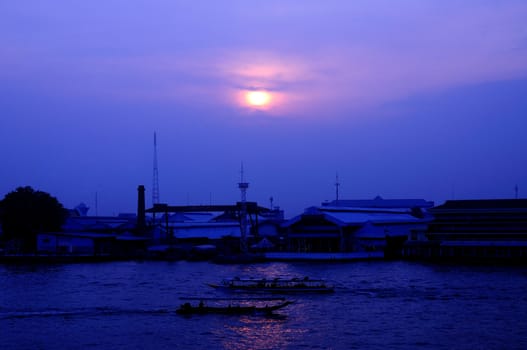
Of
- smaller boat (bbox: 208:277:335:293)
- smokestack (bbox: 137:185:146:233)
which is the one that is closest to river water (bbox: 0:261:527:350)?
smaller boat (bbox: 208:277:335:293)

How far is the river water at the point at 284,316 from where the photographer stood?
74.0 ft

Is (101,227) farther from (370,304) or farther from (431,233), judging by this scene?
(370,304)

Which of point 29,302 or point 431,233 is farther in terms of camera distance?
point 431,233

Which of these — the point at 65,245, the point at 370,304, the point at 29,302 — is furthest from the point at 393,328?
the point at 65,245

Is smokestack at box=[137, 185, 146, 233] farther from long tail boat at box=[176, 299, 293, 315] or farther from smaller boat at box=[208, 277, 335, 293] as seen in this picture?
long tail boat at box=[176, 299, 293, 315]

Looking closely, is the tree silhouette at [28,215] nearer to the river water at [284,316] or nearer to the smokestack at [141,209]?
the smokestack at [141,209]

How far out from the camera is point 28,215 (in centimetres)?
6200

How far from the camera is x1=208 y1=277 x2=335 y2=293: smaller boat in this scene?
32812mm

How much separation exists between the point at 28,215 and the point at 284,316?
40549 millimetres

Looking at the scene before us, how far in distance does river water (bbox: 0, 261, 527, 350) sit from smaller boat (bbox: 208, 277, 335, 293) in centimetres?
89

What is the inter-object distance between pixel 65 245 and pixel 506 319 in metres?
42.9

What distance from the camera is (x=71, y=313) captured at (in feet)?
89.1

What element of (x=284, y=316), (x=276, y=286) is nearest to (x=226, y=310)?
(x=284, y=316)

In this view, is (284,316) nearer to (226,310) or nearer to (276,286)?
Result: (226,310)
